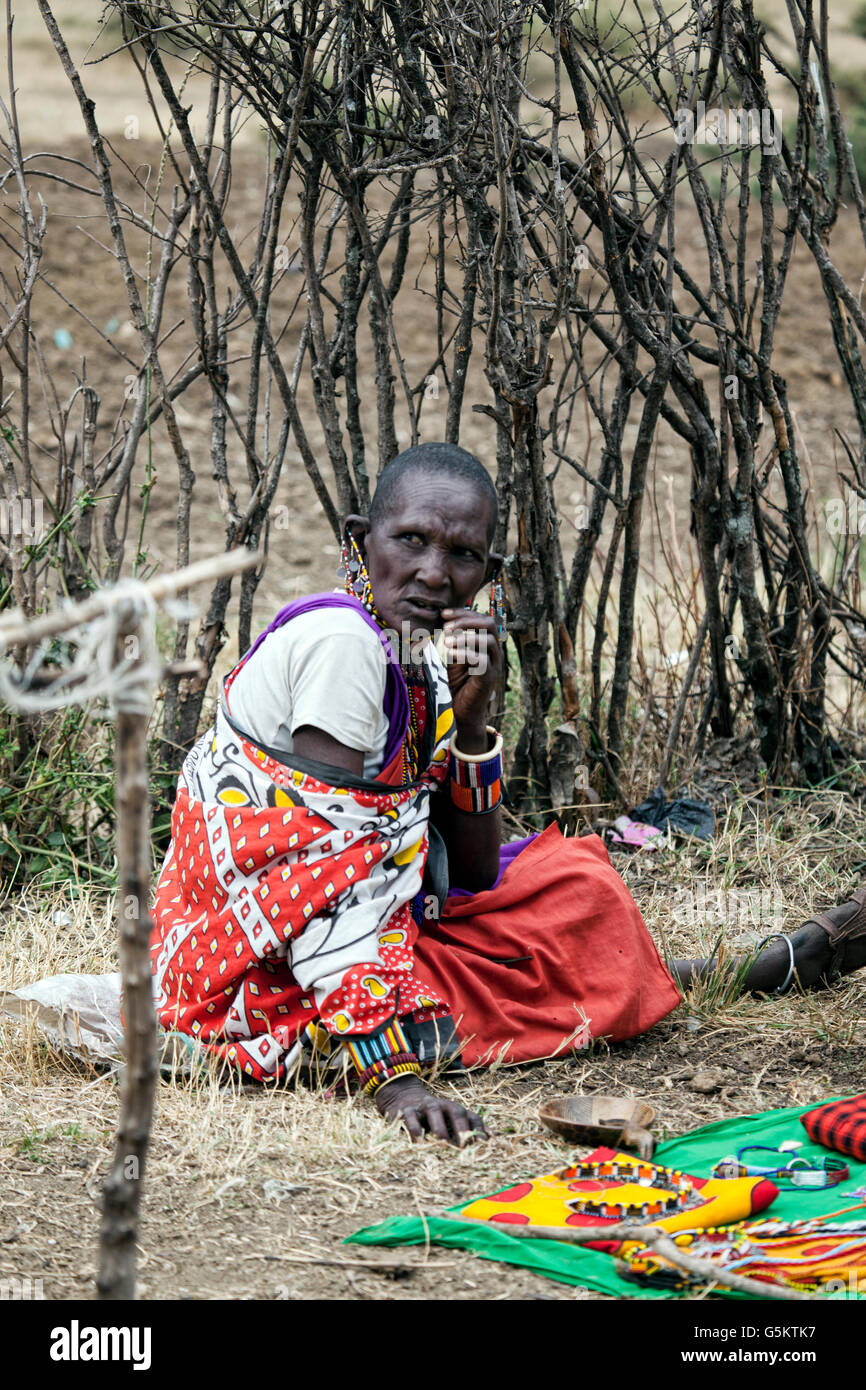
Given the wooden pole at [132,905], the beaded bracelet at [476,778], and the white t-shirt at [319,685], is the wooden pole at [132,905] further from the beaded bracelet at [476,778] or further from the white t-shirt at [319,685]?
the beaded bracelet at [476,778]

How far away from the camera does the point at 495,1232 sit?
1.79 meters

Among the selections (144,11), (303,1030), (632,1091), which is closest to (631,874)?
(632,1091)

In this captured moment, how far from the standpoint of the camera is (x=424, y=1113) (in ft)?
7.22

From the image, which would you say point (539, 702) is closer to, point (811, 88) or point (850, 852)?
point (850, 852)

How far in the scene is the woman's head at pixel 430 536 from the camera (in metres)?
2.37

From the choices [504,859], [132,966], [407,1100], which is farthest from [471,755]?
[132,966]

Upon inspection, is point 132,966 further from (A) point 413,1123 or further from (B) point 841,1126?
(B) point 841,1126

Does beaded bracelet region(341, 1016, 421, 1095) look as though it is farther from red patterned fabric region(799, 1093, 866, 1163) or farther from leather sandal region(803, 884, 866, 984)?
leather sandal region(803, 884, 866, 984)

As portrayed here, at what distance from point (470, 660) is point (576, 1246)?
103 cm

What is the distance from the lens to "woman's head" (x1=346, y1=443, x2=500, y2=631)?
237cm

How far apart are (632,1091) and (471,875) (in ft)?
1.80

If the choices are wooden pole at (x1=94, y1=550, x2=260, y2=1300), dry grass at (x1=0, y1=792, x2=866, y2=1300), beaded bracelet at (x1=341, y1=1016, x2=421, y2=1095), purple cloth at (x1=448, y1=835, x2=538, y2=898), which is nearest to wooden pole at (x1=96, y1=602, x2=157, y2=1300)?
wooden pole at (x1=94, y1=550, x2=260, y2=1300)

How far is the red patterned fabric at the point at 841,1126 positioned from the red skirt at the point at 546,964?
512 mm

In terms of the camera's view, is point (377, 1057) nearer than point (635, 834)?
Yes
